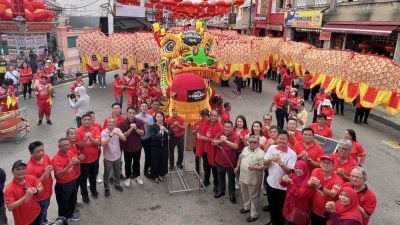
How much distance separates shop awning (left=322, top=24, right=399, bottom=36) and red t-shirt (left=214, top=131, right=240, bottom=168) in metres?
10.4

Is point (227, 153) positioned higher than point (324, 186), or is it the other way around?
point (324, 186)

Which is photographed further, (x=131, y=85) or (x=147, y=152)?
(x=131, y=85)

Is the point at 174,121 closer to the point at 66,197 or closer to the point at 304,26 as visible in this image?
the point at 66,197

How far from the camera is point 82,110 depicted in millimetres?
7758

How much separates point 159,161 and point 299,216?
112 inches

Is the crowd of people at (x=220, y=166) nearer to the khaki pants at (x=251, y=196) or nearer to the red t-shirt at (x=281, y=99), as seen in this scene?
the khaki pants at (x=251, y=196)

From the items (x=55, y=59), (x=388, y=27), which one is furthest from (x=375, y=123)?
(x=55, y=59)

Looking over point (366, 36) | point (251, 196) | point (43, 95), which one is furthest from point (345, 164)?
point (366, 36)

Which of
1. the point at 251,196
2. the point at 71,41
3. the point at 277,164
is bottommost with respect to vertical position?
the point at 251,196

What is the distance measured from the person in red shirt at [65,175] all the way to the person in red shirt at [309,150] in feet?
9.68

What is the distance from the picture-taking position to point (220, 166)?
17.8 ft

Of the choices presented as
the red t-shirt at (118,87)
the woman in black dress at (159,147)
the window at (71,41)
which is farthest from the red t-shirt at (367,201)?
the window at (71,41)

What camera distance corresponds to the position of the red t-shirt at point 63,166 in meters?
4.32

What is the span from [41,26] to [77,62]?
464 centimetres
